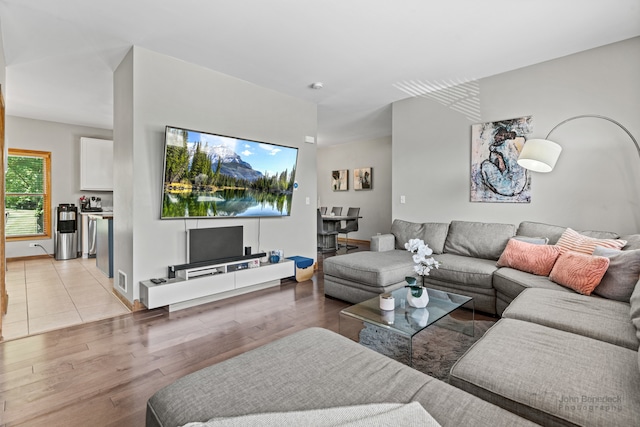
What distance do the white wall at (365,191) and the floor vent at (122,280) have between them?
5645mm

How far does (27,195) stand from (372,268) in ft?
21.5

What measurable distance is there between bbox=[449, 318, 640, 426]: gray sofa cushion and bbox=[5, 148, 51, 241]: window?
24.3 ft

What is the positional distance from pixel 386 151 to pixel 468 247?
14.5 ft

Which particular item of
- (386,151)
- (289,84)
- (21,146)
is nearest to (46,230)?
(21,146)

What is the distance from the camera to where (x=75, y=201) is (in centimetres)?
609

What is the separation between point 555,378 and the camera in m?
1.17

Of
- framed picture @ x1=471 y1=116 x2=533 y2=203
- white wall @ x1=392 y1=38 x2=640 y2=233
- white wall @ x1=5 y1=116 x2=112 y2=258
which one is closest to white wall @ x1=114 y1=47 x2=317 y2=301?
white wall @ x1=392 y1=38 x2=640 y2=233

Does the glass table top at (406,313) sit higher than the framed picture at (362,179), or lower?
lower

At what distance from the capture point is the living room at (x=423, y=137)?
309 centimetres

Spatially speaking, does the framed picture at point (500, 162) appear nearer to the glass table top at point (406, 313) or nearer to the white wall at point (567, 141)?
the white wall at point (567, 141)

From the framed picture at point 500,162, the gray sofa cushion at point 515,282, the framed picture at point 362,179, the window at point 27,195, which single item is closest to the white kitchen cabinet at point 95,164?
the window at point 27,195

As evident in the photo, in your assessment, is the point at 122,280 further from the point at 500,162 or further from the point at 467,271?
the point at 500,162

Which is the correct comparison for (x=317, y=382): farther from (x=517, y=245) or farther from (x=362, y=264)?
(x=517, y=245)

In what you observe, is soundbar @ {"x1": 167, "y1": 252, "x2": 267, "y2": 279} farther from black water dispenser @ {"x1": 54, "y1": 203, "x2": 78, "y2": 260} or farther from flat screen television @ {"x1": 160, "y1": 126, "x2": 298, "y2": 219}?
black water dispenser @ {"x1": 54, "y1": 203, "x2": 78, "y2": 260}
